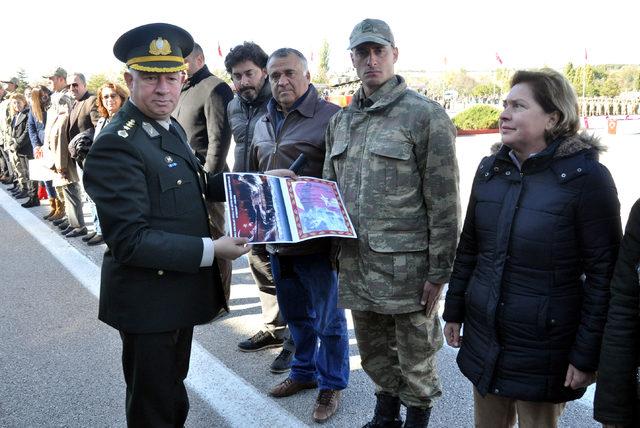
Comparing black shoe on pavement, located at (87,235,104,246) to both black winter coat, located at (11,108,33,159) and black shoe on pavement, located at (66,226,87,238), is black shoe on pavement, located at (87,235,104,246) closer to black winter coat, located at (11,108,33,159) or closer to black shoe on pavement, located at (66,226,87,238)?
black shoe on pavement, located at (66,226,87,238)

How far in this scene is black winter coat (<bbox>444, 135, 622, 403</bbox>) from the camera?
1817mm


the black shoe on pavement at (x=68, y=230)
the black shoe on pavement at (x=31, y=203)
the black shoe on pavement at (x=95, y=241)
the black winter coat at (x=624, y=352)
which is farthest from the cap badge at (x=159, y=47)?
the black shoe on pavement at (x=31, y=203)

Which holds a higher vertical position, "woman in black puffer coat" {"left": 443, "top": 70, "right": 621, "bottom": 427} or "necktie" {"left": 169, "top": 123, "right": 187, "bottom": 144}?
"necktie" {"left": 169, "top": 123, "right": 187, "bottom": 144}

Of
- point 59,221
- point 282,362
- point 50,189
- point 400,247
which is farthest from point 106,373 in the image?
point 50,189

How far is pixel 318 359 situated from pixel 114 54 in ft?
6.38

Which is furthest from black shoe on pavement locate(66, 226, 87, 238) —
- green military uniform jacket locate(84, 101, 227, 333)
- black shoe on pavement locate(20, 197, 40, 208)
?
green military uniform jacket locate(84, 101, 227, 333)

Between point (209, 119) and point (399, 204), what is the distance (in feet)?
7.45

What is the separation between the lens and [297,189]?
2514 millimetres

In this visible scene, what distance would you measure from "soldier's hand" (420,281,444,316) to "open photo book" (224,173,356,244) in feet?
1.40

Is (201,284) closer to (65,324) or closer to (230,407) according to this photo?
(230,407)

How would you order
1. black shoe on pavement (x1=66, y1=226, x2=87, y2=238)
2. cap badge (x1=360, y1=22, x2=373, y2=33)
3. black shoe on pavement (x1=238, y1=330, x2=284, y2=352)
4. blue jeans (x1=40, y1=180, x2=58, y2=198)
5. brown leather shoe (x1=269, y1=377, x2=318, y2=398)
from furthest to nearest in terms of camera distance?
blue jeans (x1=40, y1=180, x2=58, y2=198) → black shoe on pavement (x1=66, y1=226, x2=87, y2=238) → black shoe on pavement (x1=238, y1=330, x2=284, y2=352) → brown leather shoe (x1=269, y1=377, x2=318, y2=398) → cap badge (x1=360, y1=22, x2=373, y2=33)

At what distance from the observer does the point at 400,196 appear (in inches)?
97.0

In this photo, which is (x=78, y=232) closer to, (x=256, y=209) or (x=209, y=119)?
(x=209, y=119)

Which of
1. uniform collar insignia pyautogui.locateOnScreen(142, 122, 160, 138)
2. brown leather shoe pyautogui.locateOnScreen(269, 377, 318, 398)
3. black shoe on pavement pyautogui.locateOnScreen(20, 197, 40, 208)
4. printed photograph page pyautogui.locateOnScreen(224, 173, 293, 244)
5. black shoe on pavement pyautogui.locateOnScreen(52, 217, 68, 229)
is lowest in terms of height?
black shoe on pavement pyautogui.locateOnScreen(20, 197, 40, 208)
